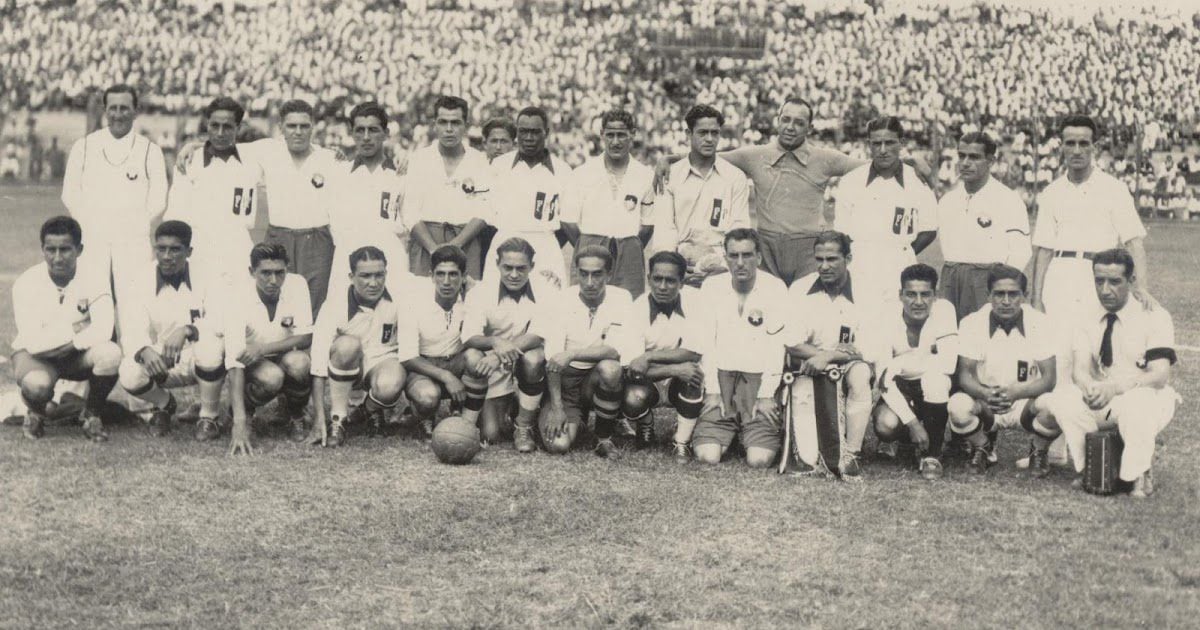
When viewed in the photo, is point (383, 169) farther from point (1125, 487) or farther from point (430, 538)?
point (1125, 487)

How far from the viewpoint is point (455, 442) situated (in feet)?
21.5

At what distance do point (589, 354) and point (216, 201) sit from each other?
2737 mm

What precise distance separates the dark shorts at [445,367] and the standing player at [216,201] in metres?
1.46

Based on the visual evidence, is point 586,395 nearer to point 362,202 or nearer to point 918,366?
point 918,366

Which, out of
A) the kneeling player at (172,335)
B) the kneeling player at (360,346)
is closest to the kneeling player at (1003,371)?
the kneeling player at (360,346)

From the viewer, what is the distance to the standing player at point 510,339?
7.06 m

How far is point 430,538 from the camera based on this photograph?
208 inches

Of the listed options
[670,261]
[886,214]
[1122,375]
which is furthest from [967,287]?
[670,261]

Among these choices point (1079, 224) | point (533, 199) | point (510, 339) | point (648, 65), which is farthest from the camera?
point (648, 65)

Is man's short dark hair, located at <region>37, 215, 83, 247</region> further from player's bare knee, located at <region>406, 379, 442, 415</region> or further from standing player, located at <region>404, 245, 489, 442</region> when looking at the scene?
player's bare knee, located at <region>406, 379, 442, 415</region>

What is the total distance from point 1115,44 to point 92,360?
30462 millimetres

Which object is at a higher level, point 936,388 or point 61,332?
point 61,332

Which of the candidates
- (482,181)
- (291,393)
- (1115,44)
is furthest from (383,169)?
(1115,44)

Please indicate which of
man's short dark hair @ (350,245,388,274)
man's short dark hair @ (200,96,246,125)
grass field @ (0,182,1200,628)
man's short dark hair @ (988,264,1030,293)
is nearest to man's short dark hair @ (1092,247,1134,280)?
man's short dark hair @ (988,264,1030,293)
